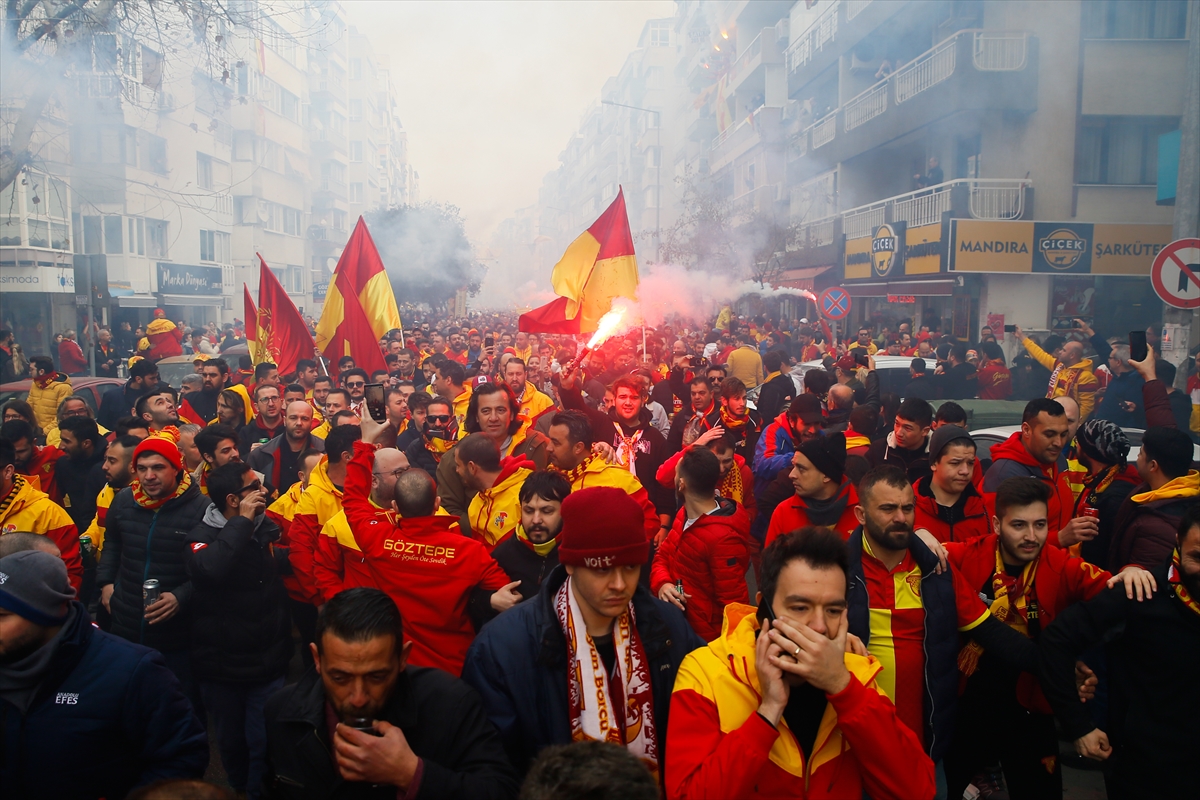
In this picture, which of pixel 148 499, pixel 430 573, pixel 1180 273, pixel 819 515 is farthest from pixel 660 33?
pixel 430 573

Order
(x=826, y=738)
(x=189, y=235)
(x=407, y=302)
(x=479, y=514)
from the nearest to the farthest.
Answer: (x=826, y=738) < (x=479, y=514) < (x=189, y=235) < (x=407, y=302)

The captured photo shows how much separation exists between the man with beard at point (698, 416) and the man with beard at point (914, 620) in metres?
4.17

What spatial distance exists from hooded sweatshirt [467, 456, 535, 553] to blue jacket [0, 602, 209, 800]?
1987 mm

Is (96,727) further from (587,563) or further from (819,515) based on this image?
(819,515)

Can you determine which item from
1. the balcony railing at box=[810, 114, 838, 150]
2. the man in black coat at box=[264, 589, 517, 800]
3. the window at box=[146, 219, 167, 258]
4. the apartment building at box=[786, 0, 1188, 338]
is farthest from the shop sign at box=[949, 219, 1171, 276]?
the window at box=[146, 219, 167, 258]

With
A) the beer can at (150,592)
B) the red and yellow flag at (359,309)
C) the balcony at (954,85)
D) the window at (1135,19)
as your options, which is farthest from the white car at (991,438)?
the window at (1135,19)

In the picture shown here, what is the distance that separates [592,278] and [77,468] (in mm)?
6232

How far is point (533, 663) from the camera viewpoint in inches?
101

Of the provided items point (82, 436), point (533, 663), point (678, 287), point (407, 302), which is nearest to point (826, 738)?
point (533, 663)

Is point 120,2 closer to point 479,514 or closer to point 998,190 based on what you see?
point 479,514

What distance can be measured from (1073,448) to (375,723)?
576cm

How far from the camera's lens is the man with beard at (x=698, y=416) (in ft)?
25.0

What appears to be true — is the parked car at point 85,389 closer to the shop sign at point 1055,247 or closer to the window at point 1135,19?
the shop sign at point 1055,247

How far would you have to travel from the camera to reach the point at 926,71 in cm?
2283
